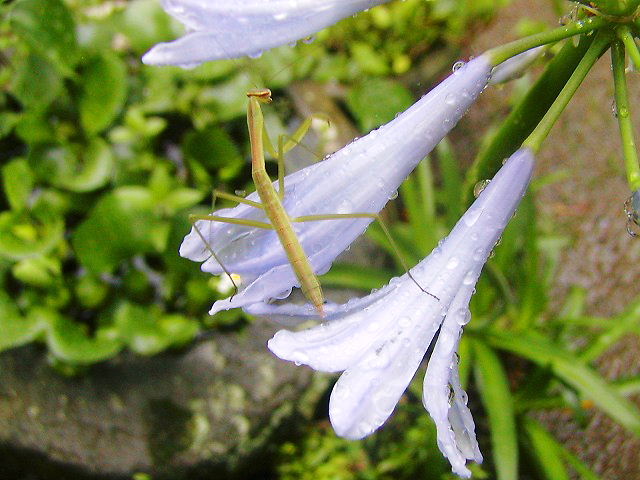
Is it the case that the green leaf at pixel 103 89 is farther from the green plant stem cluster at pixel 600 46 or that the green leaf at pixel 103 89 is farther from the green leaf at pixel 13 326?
the green plant stem cluster at pixel 600 46

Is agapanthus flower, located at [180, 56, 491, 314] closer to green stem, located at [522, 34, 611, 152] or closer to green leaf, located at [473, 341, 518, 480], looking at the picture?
green stem, located at [522, 34, 611, 152]

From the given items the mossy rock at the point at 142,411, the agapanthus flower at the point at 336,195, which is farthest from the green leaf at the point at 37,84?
the agapanthus flower at the point at 336,195

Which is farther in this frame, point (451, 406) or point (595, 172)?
point (595, 172)

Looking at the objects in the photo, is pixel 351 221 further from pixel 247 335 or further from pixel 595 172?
pixel 595 172

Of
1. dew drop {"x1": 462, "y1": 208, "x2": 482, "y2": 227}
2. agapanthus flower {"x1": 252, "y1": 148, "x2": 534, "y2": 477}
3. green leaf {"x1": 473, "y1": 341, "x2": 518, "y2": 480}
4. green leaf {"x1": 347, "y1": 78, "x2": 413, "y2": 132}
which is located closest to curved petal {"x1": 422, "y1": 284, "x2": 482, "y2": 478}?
agapanthus flower {"x1": 252, "y1": 148, "x2": 534, "y2": 477}

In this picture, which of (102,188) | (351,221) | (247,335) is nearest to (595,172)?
(247,335)
